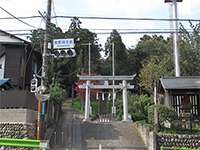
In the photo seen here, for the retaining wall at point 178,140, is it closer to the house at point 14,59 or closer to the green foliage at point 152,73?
the house at point 14,59

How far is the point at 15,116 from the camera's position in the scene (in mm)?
20000

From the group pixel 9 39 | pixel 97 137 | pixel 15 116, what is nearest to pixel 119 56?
pixel 9 39

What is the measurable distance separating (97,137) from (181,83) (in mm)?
7164

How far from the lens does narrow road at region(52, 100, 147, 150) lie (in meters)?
20.7

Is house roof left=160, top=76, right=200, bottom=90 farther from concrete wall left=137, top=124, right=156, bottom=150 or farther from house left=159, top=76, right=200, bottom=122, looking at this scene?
concrete wall left=137, top=124, right=156, bottom=150

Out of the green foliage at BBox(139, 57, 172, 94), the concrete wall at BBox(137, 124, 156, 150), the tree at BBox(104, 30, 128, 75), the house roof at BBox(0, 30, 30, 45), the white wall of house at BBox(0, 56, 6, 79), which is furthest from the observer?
the tree at BBox(104, 30, 128, 75)

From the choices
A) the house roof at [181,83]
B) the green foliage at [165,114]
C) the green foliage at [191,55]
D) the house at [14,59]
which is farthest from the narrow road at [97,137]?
the green foliage at [191,55]

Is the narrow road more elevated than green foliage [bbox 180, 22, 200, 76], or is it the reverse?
green foliage [bbox 180, 22, 200, 76]

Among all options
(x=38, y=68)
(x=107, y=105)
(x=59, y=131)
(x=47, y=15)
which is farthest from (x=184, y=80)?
(x=107, y=105)

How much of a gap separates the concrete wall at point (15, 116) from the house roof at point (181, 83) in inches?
382

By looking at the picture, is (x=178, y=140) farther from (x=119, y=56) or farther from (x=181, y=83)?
(x=119, y=56)

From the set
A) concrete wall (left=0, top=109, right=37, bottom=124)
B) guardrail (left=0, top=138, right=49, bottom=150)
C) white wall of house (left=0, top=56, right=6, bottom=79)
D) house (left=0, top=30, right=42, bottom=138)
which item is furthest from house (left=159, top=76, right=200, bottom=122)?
white wall of house (left=0, top=56, right=6, bottom=79)

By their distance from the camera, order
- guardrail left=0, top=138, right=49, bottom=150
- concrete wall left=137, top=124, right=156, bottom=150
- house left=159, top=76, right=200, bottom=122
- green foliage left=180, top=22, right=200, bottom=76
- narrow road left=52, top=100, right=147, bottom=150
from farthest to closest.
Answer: green foliage left=180, top=22, right=200, bottom=76
house left=159, top=76, right=200, bottom=122
narrow road left=52, top=100, right=147, bottom=150
concrete wall left=137, top=124, right=156, bottom=150
guardrail left=0, top=138, right=49, bottom=150

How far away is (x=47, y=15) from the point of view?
681 inches
